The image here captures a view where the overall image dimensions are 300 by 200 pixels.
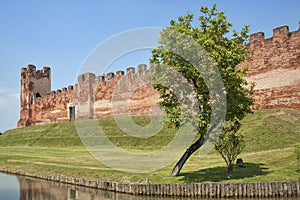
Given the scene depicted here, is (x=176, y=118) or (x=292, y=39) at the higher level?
(x=292, y=39)

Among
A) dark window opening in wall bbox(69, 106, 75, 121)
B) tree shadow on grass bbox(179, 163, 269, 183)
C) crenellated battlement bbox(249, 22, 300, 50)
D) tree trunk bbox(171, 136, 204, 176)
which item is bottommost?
tree shadow on grass bbox(179, 163, 269, 183)

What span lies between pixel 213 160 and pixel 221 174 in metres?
4.19

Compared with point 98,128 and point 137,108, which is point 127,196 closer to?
point 98,128

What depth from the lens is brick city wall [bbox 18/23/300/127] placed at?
2586cm

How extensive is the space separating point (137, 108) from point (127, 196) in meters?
25.7

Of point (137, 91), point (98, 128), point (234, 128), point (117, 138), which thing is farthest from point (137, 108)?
point (234, 128)

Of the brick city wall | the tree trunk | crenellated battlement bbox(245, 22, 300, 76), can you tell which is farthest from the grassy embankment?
crenellated battlement bbox(245, 22, 300, 76)

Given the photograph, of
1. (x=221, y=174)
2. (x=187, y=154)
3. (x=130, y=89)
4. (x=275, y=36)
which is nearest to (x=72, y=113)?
(x=130, y=89)

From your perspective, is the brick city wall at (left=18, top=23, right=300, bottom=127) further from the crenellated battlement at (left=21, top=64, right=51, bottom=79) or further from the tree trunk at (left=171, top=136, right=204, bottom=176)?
the tree trunk at (left=171, top=136, right=204, bottom=176)

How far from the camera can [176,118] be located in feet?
40.6

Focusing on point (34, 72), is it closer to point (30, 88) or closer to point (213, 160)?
point (30, 88)

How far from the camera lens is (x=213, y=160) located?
17625 mm

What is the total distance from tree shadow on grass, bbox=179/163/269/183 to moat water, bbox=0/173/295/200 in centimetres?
179

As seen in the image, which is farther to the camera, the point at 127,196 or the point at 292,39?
the point at 292,39
